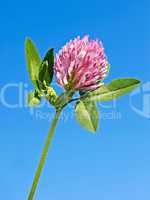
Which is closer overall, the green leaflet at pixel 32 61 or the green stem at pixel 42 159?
the green stem at pixel 42 159

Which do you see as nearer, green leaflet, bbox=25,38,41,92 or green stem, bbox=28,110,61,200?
green stem, bbox=28,110,61,200

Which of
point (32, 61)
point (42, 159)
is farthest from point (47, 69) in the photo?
point (42, 159)

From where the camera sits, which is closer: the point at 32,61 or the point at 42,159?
the point at 42,159

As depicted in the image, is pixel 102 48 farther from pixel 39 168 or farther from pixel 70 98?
pixel 39 168

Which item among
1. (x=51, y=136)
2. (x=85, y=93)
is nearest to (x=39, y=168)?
(x=51, y=136)

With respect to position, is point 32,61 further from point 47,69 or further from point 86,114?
point 86,114

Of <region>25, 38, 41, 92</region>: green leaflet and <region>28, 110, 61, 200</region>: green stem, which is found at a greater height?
<region>25, 38, 41, 92</region>: green leaflet
